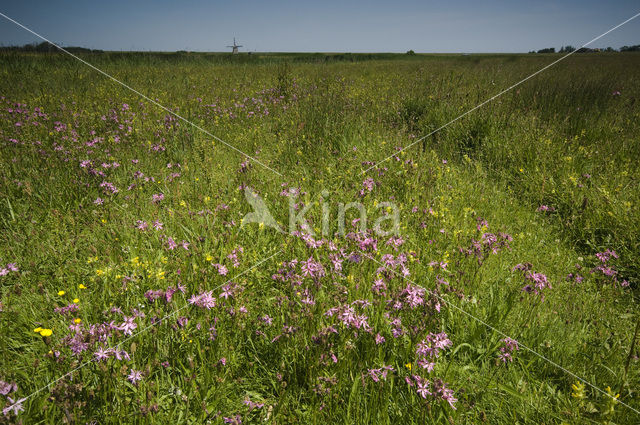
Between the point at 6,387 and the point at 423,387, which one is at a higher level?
the point at 6,387

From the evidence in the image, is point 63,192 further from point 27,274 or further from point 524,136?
point 524,136

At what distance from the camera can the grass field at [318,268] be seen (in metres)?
1.66

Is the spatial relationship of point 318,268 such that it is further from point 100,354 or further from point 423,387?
point 100,354


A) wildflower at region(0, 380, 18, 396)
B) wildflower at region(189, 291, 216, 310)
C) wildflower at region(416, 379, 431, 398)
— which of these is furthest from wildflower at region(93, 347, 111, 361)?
wildflower at region(416, 379, 431, 398)

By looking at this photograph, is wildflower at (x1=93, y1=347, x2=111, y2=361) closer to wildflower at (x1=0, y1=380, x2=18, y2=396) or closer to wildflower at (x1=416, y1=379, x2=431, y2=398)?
wildflower at (x1=0, y1=380, x2=18, y2=396)

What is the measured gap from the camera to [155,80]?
9.38 m

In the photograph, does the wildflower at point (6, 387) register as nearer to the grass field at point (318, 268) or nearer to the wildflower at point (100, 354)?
Answer: the grass field at point (318, 268)

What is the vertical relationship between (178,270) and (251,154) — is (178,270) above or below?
below

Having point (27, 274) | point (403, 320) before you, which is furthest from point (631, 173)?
point (27, 274)

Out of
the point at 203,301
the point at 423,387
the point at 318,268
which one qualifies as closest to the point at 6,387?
the point at 203,301

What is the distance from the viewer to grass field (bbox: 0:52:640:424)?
166 cm

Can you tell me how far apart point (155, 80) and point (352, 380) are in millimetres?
10325

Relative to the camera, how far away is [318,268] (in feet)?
6.40

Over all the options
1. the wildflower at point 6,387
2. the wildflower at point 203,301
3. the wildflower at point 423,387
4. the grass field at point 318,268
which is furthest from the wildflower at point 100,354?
the wildflower at point 423,387
